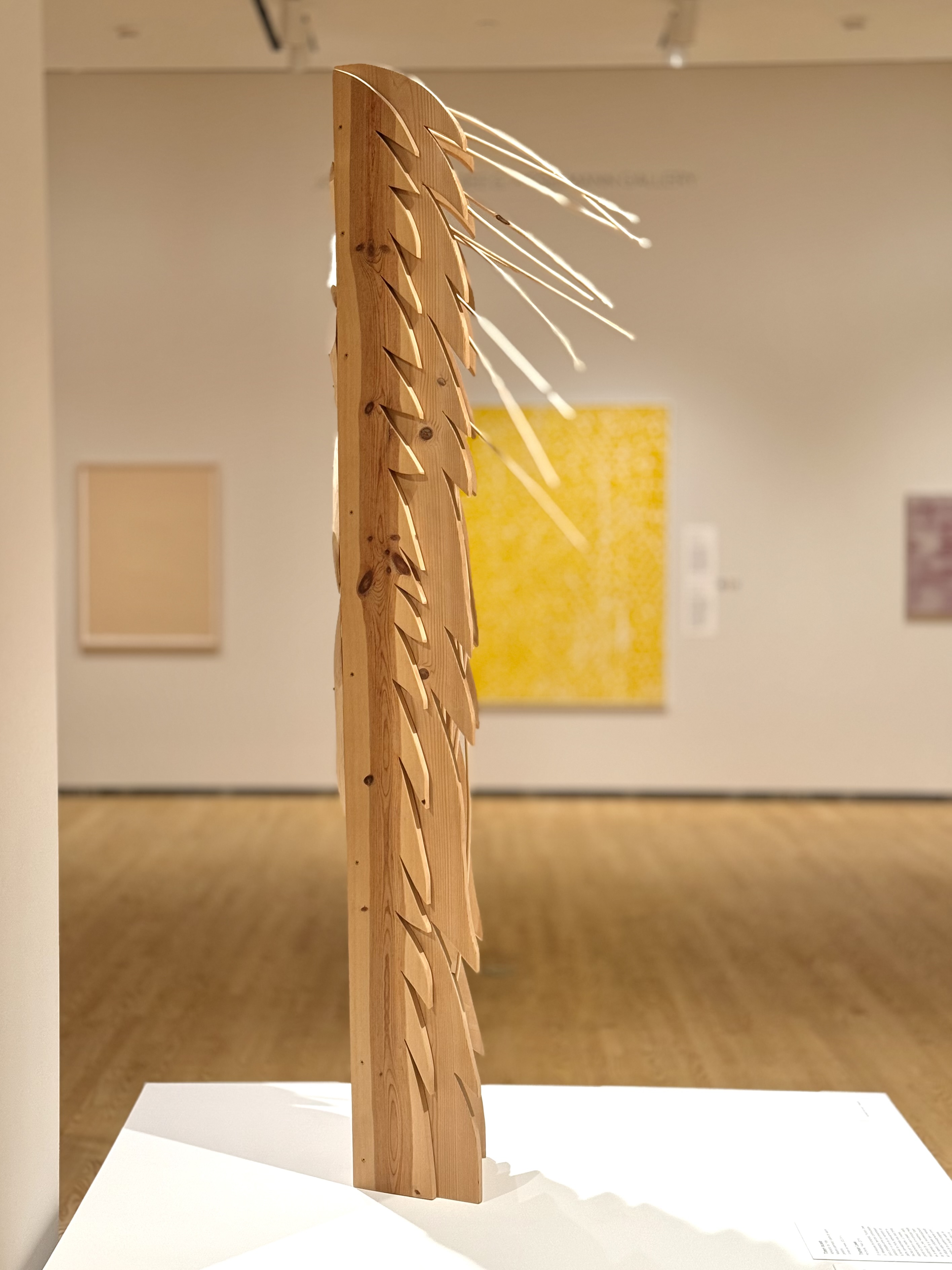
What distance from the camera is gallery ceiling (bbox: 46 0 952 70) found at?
20.1 feet

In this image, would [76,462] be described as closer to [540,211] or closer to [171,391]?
[171,391]

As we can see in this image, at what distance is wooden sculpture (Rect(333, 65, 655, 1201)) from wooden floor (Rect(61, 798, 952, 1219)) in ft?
3.79

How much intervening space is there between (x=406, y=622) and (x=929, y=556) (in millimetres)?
6935

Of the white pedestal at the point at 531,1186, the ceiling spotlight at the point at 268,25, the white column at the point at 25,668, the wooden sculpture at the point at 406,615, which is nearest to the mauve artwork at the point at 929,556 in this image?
the ceiling spotlight at the point at 268,25

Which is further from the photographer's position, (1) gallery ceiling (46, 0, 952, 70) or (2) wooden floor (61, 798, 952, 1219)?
(1) gallery ceiling (46, 0, 952, 70)

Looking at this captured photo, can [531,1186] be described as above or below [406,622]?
below

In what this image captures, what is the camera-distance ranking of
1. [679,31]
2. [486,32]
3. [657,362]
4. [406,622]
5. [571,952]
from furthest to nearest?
[657,362], [486,32], [679,31], [571,952], [406,622]

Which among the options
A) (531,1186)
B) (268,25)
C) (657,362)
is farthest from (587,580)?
(531,1186)

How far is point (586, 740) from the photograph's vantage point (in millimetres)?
8531

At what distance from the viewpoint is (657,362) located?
8461 millimetres

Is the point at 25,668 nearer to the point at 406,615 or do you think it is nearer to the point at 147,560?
the point at 406,615

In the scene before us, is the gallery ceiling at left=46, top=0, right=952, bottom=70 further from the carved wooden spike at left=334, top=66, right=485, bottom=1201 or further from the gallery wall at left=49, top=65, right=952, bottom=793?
the carved wooden spike at left=334, top=66, right=485, bottom=1201

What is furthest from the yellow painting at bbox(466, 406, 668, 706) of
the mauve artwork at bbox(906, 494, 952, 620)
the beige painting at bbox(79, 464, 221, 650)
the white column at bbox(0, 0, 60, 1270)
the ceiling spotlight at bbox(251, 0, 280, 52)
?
the white column at bbox(0, 0, 60, 1270)

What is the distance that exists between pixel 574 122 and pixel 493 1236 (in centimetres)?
754
